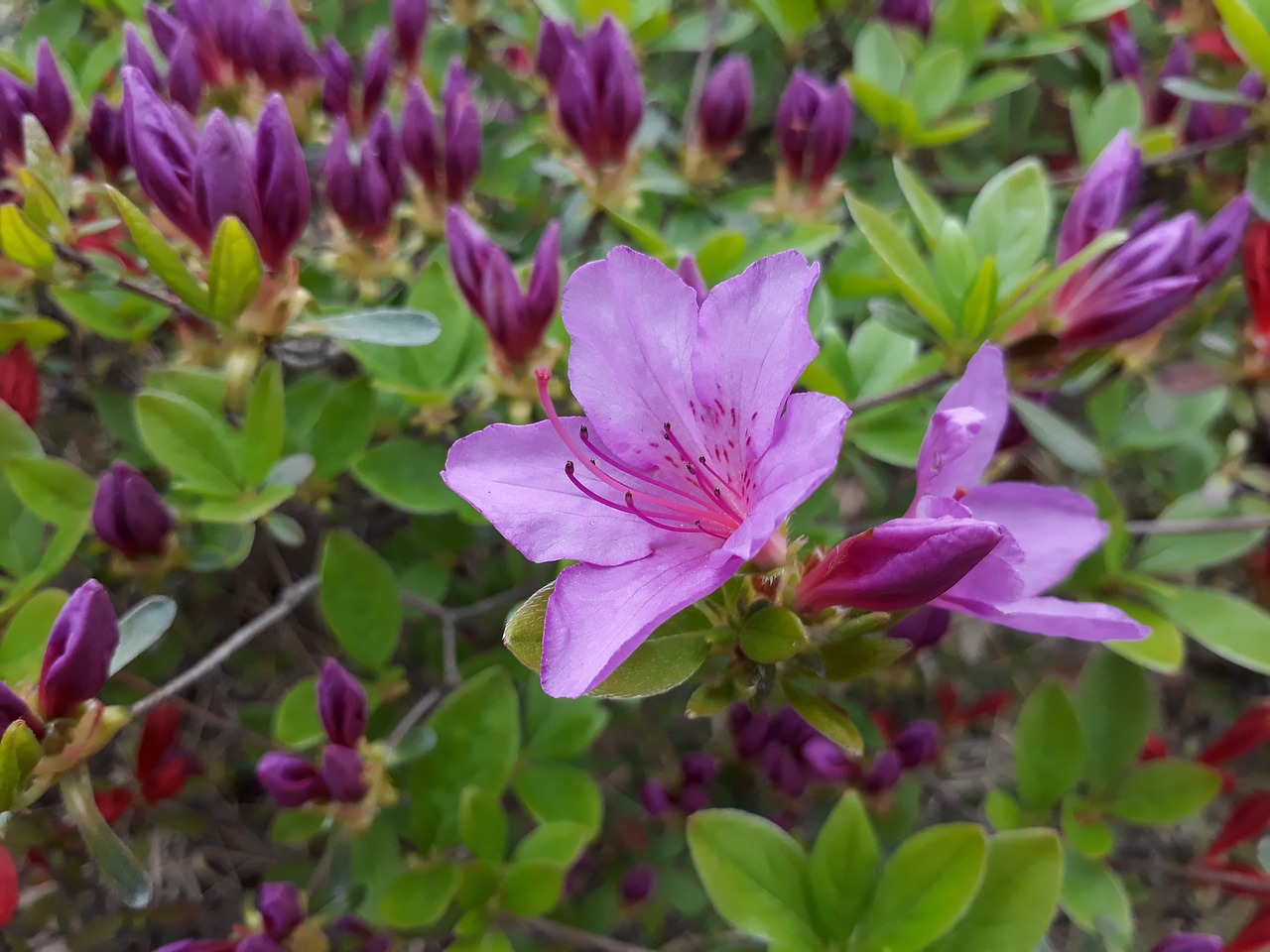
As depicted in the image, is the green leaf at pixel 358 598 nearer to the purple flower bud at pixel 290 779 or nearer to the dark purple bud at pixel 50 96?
the purple flower bud at pixel 290 779

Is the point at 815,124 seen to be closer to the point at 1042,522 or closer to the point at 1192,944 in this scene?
the point at 1042,522

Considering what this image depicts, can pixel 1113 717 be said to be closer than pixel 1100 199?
No

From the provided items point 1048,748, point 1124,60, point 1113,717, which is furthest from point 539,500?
point 1124,60

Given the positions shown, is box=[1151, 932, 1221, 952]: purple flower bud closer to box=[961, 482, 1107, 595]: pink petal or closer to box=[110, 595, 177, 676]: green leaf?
box=[961, 482, 1107, 595]: pink petal

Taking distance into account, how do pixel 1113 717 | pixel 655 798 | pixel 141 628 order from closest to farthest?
pixel 141 628
pixel 1113 717
pixel 655 798

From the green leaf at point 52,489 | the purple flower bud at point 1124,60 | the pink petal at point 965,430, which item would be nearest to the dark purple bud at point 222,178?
the green leaf at point 52,489

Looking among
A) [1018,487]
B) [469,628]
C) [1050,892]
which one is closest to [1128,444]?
[1018,487]
